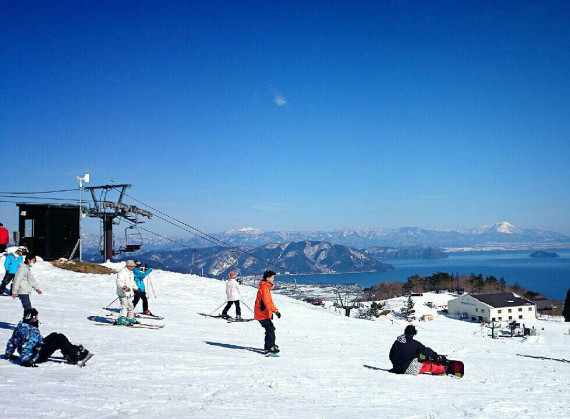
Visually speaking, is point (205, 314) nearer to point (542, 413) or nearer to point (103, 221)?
point (542, 413)

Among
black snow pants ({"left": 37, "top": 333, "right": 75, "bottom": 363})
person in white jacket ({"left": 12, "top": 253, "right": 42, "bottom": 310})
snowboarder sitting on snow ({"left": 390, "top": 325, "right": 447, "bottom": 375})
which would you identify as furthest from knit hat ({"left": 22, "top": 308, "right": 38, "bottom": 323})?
snowboarder sitting on snow ({"left": 390, "top": 325, "right": 447, "bottom": 375})

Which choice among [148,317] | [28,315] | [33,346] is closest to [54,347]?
[33,346]

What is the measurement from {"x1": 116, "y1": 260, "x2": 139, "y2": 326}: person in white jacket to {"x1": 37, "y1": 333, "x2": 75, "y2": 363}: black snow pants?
4.46 metres

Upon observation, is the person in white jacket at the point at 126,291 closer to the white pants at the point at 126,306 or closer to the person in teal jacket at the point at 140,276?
the white pants at the point at 126,306

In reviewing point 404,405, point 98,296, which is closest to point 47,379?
point 404,405

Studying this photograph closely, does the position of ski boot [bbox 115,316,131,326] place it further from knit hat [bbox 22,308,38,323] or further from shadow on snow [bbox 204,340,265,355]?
knit hat [bbox 22,308,38,323]

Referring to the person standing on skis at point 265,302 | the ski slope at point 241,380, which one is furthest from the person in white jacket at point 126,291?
the person standing on skis at point 265,302

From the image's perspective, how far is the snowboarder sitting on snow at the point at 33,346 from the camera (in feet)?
26.6

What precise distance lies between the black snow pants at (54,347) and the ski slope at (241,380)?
205 mm

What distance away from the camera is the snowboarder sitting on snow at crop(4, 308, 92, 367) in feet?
26.6

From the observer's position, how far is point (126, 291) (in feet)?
42.3

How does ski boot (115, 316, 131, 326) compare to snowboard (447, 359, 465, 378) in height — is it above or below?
above

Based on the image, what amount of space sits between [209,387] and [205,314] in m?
11.7

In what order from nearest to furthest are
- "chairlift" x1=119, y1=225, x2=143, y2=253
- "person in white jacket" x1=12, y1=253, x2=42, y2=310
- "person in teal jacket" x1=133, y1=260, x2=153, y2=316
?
"person in white jacket" x1=12, y1=253, x2=42, y2=310, "person in teal jacket" x1=133, y1=260, x2=153, y2=316, "chairlift" x1=119, y1=225, x2=143, y2=253
